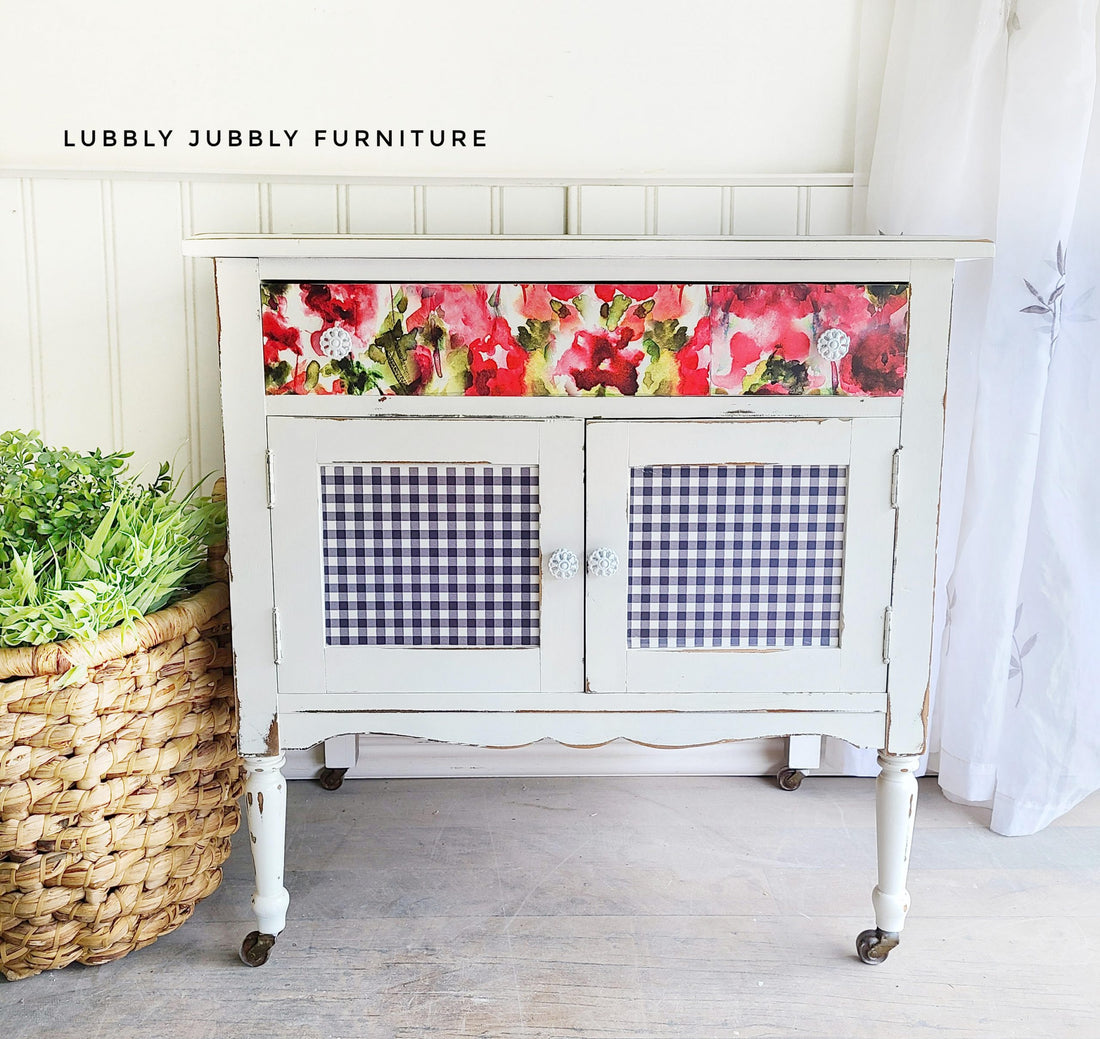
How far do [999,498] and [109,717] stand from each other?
1.35m

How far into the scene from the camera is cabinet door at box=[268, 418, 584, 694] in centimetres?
119

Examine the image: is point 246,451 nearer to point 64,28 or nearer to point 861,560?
point 861,560

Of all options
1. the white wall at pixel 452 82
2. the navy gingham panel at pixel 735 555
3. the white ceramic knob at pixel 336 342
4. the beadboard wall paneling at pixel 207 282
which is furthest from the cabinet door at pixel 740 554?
the beadboard wall paneling at pixel 207 282

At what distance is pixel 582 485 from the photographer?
1.20 m

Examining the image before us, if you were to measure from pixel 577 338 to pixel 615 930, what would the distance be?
0.82 metres

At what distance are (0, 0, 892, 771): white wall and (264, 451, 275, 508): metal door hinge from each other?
54 centimetres

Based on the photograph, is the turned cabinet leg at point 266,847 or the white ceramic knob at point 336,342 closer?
the white ceramic knob at point 336,342

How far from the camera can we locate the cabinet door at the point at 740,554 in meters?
1.20

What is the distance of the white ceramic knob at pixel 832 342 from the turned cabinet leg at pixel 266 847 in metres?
0.86

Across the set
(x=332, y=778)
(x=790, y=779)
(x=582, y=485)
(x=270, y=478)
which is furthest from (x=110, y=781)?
(x=790, y=779)

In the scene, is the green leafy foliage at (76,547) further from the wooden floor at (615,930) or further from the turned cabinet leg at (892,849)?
the turned cabinet leg at (892,849)

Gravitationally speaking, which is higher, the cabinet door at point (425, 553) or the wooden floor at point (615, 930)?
the cabinet door at point (425, 553)

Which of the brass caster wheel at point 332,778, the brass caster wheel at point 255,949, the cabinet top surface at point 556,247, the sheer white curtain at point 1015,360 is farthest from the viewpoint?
the brass caster wheel at point 332,778

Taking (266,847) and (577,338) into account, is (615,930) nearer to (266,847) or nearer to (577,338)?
(266,847)
